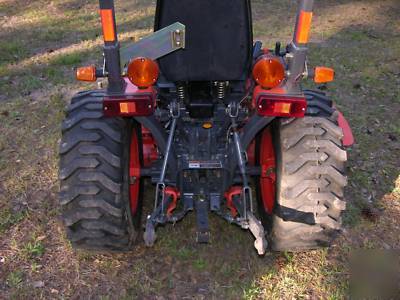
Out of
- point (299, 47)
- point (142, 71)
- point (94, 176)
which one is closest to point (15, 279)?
point (94, 176)

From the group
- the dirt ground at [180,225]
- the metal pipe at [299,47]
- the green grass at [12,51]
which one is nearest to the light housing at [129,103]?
the metal pipe at [299,47]

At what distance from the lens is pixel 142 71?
2.98 m

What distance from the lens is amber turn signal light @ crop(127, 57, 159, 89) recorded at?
2945mm

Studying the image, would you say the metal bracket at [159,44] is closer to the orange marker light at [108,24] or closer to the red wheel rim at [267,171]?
the orange marker light at [108,24]

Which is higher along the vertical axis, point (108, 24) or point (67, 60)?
point (108, 24)

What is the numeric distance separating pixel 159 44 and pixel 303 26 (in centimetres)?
93

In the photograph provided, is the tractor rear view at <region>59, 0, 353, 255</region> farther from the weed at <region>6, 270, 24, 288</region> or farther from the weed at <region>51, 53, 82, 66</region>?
the weed at <region>51, 53, 82, 66</region>

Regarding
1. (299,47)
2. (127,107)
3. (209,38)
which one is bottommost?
(127,107)

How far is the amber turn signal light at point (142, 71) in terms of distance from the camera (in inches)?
116

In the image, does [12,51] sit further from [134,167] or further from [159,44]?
[159,44]

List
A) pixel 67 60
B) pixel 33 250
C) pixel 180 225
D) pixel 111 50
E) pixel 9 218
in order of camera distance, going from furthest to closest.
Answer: pixel 67 60
pixel 9 218
pixel 180 225
pixel 33 250
pixel 111 50

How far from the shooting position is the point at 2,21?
34.8 feet

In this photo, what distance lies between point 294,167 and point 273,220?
518 millimetres

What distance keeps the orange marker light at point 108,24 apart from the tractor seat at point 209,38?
67 cm
